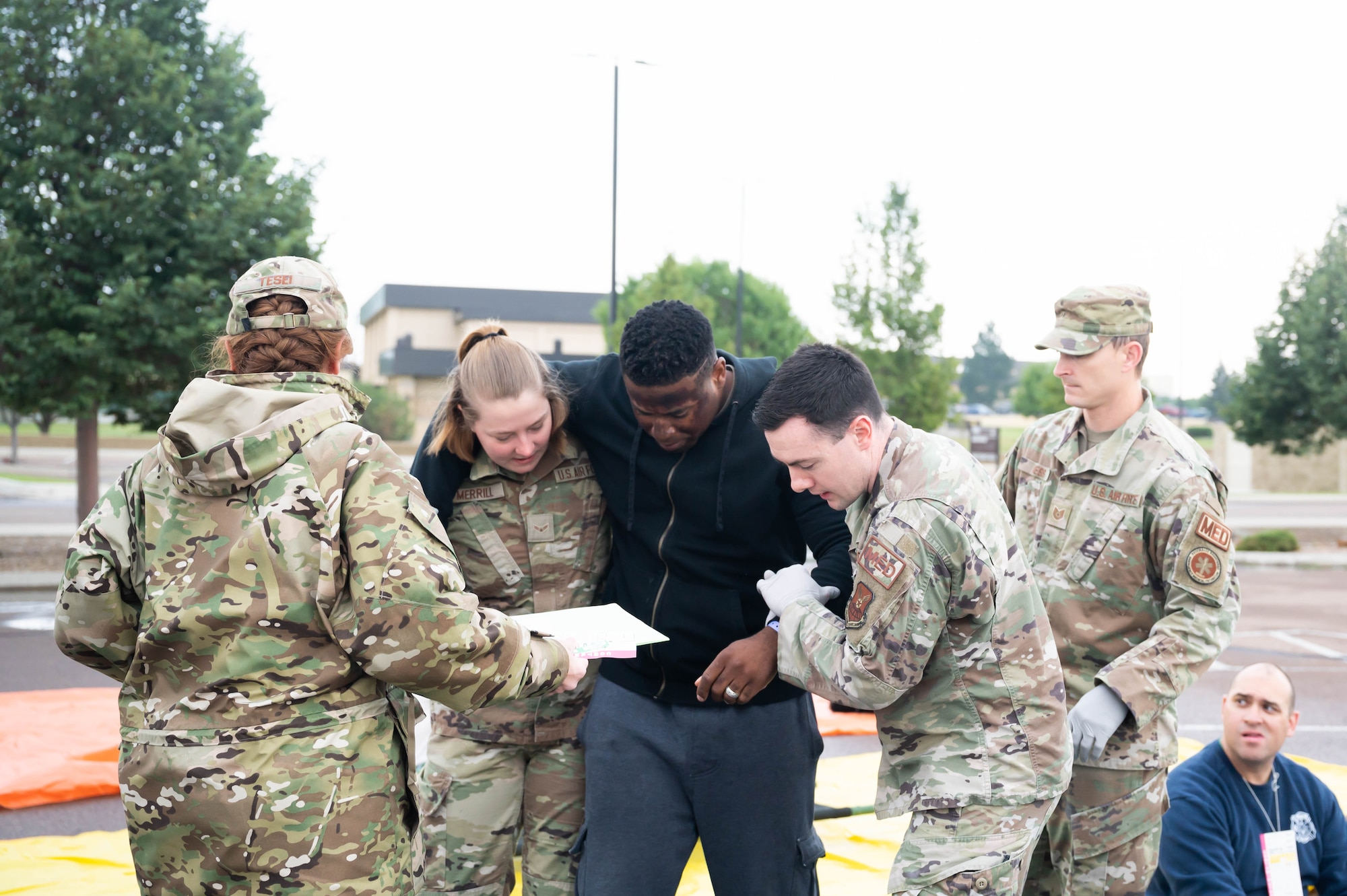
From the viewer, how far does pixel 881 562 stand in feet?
7.12

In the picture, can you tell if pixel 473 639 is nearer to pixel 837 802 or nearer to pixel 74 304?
pixel 837 802

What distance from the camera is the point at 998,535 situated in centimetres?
225

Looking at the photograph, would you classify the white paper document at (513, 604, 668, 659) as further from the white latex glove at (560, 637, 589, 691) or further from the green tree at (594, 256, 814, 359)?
the green tree at (594, 256, 814, 359)

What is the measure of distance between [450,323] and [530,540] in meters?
52.9

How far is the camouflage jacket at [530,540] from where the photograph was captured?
3020 millimetres

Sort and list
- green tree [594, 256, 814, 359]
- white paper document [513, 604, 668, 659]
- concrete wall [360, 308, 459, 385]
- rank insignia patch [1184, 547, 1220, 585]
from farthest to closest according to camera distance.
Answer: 1. concrete wall [360, 308, 459, 385]
2. green tree [594, 256, 814, 359]
3. rank insignia patch [1184, 547, 1220, 585]
4. white paper document [513, 604, 668, 659]

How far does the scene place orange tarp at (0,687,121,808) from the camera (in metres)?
5.41

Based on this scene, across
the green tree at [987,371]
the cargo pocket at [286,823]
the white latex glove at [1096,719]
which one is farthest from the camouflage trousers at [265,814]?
the green tree at [987,371]

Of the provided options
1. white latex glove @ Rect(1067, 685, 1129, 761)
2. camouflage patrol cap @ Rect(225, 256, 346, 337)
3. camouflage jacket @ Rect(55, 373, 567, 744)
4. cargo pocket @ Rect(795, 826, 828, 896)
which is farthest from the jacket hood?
white latex glove @ Rect(1067, 685, 1129, 761)

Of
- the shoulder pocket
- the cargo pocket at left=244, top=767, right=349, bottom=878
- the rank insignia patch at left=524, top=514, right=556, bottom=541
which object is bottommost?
the cargo pocket at left=244, top=767, right=349, bottom=878

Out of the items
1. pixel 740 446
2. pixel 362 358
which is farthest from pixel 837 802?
pixel 362 358

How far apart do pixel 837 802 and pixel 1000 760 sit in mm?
3235

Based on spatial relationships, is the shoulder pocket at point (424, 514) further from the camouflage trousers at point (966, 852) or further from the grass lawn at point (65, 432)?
the grass lawn at point (65, 432)

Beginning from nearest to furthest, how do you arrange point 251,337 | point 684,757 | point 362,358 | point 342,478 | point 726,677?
point 342,478 < point 251,337 < point 726,677 < point 684,757 < point 362,358
